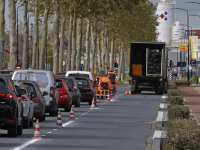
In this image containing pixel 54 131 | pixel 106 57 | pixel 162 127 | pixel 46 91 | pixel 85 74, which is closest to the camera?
pixel 54 131

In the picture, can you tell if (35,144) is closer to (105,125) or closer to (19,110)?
(19,110)

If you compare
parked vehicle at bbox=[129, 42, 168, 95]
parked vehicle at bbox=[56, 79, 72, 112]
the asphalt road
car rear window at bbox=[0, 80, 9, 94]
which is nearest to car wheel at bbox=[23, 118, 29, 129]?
the asphalt road

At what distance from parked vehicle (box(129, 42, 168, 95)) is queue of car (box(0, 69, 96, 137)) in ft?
45.1

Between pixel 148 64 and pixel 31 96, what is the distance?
30.1 meters

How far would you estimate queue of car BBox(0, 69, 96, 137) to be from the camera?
1620 cm

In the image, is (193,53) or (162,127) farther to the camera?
(193,53)

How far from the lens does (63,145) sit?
1504cm

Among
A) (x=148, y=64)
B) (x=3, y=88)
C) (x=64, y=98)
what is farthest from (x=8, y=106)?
(x=148, y=64)

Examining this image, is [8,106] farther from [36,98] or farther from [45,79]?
[45,79]

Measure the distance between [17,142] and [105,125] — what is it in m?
6.67

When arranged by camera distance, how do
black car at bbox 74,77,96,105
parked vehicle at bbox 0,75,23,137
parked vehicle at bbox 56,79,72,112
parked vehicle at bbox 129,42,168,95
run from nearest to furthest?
parked vehicle at bbox 0,75,23,137 → parked vehicle at bbox 56,79,72,112 → black car at bbox 74,77,96,105 → parked vehicle at bbox 129,42,168,95

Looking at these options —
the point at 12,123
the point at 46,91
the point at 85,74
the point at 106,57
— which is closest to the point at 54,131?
the point at 12,123

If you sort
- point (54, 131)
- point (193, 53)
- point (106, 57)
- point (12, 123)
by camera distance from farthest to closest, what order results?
point (106, 57) < point (193, 53) < point (54, 131) < point (12, 123)

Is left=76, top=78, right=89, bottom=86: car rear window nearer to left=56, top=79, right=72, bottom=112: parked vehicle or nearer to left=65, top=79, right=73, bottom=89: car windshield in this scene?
left=65, top=79, right=73, bottom=89: car windshield
